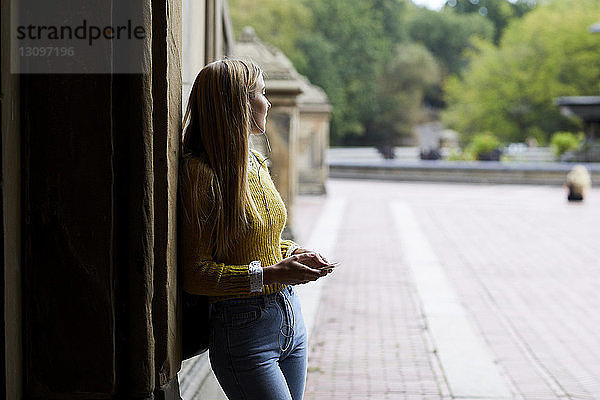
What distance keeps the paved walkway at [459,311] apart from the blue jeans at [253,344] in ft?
7.40

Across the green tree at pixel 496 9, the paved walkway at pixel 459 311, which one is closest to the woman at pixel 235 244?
the paved walkway at pixel 459 311

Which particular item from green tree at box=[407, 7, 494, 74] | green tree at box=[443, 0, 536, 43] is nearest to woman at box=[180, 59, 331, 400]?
green tree at box=[407, 7, 494, 74]

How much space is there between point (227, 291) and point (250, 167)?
0.40m

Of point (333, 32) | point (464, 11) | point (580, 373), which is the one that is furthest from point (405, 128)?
point (580, 373)

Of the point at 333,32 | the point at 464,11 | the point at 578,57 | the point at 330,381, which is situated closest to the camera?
the point at 330,381

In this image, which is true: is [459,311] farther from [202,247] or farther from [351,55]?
[351,55]

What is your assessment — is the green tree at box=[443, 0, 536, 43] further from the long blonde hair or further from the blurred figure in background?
the long blonde hair

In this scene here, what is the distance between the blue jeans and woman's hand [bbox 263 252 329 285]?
131 mm

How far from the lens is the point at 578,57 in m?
41.7

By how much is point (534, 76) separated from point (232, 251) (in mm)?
43126

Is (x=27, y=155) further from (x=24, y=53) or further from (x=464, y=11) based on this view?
(x=464, y=11)

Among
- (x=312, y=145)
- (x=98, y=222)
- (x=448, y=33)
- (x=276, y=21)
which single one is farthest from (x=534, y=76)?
(x=98, y=222)

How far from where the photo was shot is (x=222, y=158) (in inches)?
94.6

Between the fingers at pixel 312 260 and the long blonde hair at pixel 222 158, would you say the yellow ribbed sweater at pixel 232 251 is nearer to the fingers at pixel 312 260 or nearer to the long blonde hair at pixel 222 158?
the long blonde hair at pixel 222 158
